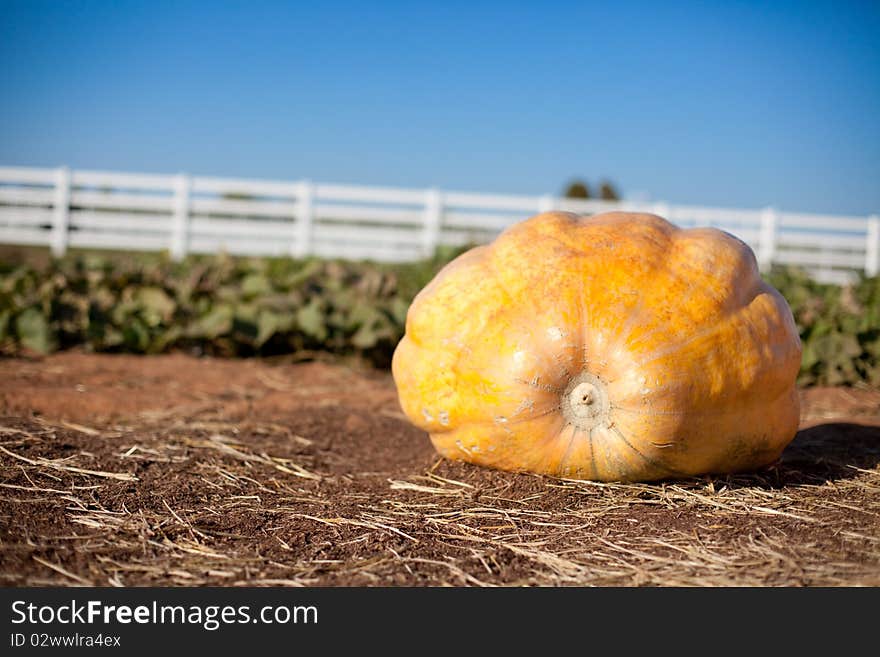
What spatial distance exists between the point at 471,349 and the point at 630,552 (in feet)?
2.74

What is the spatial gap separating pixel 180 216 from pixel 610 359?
14.7m

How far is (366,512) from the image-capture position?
2447 mm

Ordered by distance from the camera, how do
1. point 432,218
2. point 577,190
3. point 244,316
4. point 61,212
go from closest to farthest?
1. point 244,316
2. point 61,212
3. point 432,218
4. point 577,190

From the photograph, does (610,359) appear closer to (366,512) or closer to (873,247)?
(366,512)

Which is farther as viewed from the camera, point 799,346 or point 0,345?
point 0,345

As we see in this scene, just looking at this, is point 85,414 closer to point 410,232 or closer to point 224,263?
point 224,263

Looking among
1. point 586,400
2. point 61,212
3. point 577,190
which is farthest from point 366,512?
point 577,190

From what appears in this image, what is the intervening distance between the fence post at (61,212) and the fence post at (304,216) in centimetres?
439

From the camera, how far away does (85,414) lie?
12.5 ft

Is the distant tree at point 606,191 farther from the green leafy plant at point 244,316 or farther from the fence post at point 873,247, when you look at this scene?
the green leafy plant at point 244,316

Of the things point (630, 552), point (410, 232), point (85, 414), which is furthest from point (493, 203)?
point (630, 552)

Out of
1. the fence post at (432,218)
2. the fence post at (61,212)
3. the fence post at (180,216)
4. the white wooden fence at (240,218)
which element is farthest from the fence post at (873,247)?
the fence post at (61,212)
